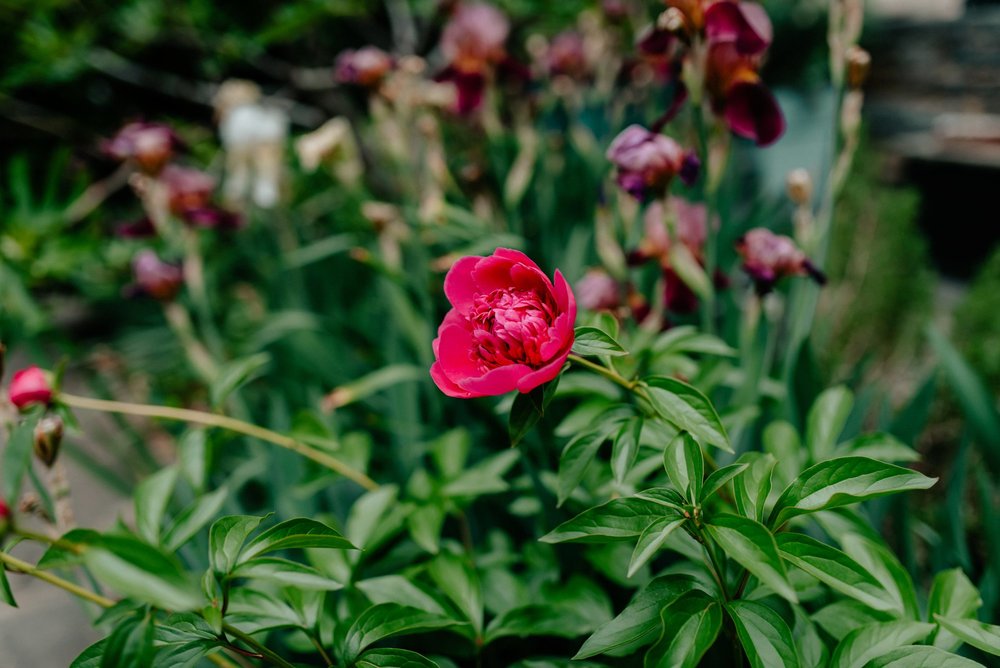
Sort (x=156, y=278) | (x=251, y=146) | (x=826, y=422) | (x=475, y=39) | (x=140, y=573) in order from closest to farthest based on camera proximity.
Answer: (x=140, y=573) < (x=826, y=422) < (x=156, y=278) < (x=475, y=39) < (x=251, y=146)

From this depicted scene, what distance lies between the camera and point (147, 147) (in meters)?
1.17

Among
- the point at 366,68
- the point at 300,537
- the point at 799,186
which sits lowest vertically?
the point at 300,537

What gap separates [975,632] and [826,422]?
22cm

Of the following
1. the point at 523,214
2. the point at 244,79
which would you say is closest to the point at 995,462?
the point at 523,214

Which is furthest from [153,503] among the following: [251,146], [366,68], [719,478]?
[251,146]

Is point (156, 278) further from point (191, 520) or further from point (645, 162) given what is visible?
point (645, 162)

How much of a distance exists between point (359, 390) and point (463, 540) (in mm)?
270

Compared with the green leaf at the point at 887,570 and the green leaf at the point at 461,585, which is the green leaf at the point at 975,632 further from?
the green leaf at the point at 461,585

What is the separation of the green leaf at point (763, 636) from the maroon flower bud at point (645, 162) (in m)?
0.46

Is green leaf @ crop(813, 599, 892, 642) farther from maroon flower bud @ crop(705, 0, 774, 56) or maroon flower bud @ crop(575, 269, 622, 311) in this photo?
maroon flower bud @ crop(705, 0, 774, 56)

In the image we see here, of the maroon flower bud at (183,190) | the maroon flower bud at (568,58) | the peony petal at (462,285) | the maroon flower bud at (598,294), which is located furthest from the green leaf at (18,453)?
→ the maroon flower bud at (568,58)

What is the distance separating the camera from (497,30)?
1.25 meters

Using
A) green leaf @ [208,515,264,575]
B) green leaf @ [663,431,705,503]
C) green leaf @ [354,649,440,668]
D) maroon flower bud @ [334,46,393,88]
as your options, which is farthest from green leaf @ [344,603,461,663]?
maroon flower bud @ [334,46,393,88]

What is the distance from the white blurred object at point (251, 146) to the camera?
136cm
